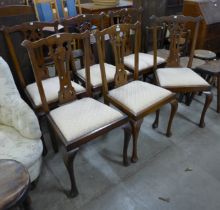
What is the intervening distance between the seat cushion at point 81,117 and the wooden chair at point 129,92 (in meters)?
0.14

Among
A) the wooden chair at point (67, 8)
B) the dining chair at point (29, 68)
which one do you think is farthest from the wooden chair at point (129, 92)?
the wooden chair at point (67, 8)

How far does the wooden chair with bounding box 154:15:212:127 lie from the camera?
5.76 ft

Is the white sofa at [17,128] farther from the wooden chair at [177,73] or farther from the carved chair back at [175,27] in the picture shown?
the carved chair back at [175,27]

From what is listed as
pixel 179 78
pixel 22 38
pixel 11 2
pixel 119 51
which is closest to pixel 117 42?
pixel 119 51

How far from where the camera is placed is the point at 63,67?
4.39 ft

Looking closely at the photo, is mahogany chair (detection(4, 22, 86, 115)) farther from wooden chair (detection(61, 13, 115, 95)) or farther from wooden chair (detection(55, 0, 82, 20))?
wooden chair (detection(55, 0, 82, 20))

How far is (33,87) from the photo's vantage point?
1.64 m

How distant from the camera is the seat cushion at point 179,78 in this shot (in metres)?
1.76

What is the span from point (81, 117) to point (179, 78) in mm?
998

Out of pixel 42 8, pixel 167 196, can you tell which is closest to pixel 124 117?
pixel 167 196

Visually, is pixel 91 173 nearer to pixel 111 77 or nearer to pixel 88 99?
pixel 88 99

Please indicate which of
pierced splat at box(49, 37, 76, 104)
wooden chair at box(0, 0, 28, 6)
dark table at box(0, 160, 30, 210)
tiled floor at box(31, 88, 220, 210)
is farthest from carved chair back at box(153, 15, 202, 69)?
wooden chair at box(0, 0, 28, 6)

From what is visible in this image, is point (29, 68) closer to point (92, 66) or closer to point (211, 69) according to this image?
point (92, 66)

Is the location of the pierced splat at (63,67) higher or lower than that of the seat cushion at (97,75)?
higher
